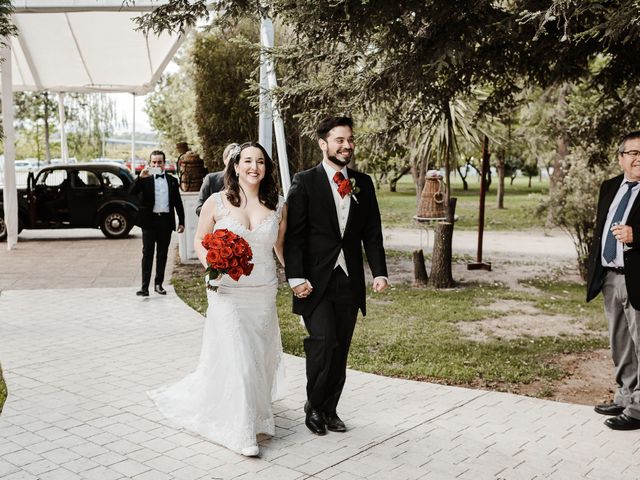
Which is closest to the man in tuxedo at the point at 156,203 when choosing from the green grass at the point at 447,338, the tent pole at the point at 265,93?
the green grass at the point at 447,338

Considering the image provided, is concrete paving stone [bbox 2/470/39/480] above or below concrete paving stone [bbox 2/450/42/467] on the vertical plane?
above

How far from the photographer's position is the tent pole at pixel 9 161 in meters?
15.9

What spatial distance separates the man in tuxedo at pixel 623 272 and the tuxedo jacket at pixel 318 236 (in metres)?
1.69

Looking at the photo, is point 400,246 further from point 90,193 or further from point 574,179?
point 90,193

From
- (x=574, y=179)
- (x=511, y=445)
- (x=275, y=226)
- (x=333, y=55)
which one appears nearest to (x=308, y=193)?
(x=275, y=226)

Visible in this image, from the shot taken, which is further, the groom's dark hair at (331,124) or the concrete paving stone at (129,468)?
the groom's dark hair at (331,124)

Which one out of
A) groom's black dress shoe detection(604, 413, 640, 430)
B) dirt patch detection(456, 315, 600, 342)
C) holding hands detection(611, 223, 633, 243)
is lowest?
dirt patch detection(456, 315, 600, 342)

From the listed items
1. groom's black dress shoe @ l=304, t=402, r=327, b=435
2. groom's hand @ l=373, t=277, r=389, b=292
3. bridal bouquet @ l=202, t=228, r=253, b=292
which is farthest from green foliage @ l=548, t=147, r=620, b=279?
bridal bouquet @ l=202, t=228, r=253, b=292

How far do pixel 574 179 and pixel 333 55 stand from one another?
300 inches

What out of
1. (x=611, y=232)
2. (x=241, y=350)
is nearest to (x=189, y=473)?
(x=241, y=350)

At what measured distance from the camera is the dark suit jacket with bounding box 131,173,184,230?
10336 mm

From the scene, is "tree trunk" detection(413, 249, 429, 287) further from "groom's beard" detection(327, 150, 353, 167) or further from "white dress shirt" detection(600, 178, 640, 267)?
"groom's beard" detection(327, 150, 353, 167)

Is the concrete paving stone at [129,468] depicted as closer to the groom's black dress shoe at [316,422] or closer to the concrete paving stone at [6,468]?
the concrete paving stone at [6,468]

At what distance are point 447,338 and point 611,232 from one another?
355cm
